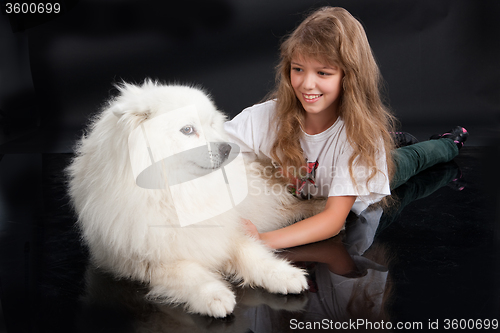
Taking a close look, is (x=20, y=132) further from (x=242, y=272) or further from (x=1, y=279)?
(x=242, y=272)

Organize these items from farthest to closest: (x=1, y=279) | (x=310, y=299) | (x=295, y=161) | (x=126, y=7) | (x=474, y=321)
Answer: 1. (x=126, y=7)
2. (x=295, y=161)
3. (x=1, y=279)
4. (x=310, y=299)
5. (x=474, y=321)

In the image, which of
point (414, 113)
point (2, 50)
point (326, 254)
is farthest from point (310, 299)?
point (2, 50)

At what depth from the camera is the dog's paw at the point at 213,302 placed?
1.75 m

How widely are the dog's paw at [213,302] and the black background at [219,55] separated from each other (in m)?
3.01

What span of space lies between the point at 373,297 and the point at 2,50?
452 cm

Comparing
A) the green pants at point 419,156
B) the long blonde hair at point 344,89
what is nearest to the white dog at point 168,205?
the long blonde hair at point 344,89

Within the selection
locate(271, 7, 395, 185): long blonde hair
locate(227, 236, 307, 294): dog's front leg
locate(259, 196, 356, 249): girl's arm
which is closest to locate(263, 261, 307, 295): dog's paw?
locate(227, 236, 307, 294): dog's front leg

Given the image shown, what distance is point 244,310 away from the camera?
1850 mm

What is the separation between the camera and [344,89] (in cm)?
236

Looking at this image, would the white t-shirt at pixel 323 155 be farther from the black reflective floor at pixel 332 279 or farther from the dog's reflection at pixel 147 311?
the dog's reflection at pixel 147 311

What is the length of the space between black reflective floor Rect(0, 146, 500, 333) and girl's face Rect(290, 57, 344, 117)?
0.79 meters

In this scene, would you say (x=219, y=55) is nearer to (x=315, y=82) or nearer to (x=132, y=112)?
(x=315, y=82)

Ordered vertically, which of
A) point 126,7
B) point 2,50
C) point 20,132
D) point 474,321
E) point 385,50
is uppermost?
point 126,7

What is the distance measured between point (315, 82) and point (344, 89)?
0.57 feet
